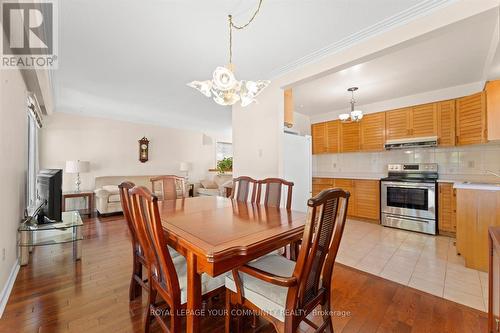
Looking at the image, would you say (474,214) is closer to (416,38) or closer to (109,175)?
(416,38)

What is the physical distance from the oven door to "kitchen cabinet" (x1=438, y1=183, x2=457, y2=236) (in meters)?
0.09

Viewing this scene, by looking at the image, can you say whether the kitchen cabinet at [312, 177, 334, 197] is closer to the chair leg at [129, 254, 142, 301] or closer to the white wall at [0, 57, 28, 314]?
the chair leg at [129, 254, 142, 301]

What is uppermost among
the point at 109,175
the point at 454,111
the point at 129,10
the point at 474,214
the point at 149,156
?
the point at 129,10

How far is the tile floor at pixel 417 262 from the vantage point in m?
1.97

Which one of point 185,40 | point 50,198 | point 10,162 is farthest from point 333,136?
point 10,162

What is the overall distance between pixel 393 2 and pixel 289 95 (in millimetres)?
1630

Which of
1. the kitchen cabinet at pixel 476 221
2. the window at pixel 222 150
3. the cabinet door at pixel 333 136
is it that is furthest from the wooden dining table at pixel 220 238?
the window at pixel 222 150

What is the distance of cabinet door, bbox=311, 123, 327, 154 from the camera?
16.5ft

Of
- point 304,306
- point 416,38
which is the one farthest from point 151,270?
point 416,38

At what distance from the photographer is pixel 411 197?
148 inches

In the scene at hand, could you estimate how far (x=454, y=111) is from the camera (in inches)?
137

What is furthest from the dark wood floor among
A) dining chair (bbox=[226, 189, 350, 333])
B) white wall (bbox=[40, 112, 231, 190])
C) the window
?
the window

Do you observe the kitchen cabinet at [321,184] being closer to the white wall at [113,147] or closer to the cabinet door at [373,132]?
the cabinet door at [373,132]

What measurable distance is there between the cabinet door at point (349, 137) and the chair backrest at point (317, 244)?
3859 millimetres
